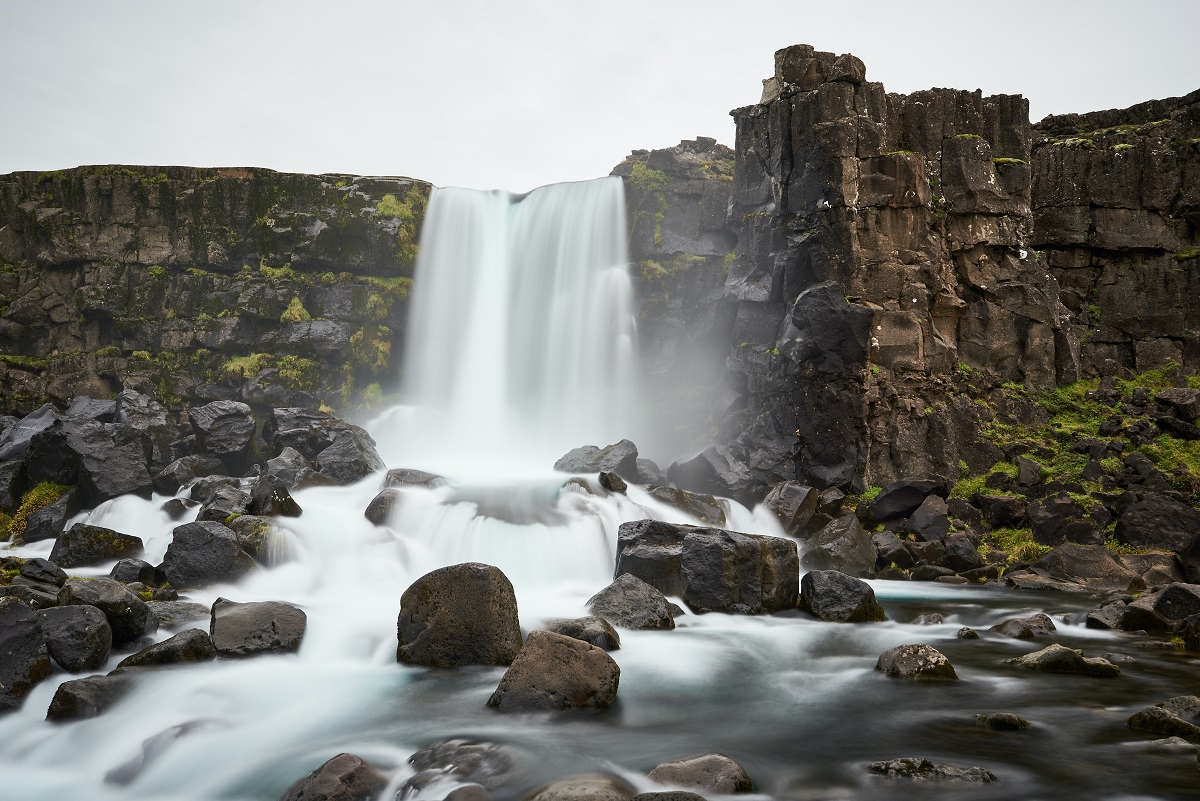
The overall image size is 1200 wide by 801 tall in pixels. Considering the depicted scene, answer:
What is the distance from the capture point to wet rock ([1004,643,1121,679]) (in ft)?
27.9

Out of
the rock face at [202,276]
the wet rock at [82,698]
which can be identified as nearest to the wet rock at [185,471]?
the rock face at [202,276]

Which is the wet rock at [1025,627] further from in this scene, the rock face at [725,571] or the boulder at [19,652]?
the boulder at [19,652]

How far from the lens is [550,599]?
41.1 feet

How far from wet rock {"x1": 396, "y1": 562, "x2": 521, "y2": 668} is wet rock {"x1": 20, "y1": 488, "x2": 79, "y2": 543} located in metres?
10.3

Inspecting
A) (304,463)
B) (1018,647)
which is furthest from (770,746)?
(304,463)

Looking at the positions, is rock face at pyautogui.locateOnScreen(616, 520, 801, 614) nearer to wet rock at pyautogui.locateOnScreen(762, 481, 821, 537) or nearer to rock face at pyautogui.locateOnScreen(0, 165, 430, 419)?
wet rock at pyautogui.locateOnScreen(762, 481, 821, 537)

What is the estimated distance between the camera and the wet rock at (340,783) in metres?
5.75

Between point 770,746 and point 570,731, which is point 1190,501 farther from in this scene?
point 570,731

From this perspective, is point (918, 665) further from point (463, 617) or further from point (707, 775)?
point (463, 617)

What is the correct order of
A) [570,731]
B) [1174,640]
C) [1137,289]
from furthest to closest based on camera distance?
[1137,289] < [1174,640] < [570,731]

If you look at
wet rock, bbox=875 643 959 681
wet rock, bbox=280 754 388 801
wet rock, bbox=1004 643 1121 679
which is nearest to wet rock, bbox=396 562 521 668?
wet rock, bbox=280 754 388 801

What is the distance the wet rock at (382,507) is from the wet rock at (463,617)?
657 cm

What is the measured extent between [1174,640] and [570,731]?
7.50 meters

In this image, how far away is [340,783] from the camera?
579 cm
